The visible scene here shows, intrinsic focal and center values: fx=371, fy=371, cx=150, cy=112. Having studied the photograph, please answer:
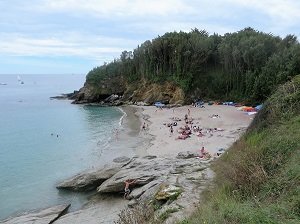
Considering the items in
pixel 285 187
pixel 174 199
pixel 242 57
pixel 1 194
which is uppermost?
pixel 242 57

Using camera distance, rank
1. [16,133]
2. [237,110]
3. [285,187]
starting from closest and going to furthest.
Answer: [285,187] → [16,133] → [237,110]

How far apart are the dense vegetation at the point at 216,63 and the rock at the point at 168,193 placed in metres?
43.3

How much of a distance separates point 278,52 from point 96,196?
47.3 metres

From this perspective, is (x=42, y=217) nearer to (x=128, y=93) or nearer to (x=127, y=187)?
(x=127, y=187)

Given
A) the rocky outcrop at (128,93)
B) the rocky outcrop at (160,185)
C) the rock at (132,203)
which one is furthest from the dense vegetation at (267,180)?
the rocky outcrop at (128,93)

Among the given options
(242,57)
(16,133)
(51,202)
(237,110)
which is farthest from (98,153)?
(242,57)

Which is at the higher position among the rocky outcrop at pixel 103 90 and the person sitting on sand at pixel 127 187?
the rocky outcrop at pixel 103 90

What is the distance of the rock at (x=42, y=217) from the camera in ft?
62.0

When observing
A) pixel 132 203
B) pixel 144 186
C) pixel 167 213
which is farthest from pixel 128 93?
pixel 167 213

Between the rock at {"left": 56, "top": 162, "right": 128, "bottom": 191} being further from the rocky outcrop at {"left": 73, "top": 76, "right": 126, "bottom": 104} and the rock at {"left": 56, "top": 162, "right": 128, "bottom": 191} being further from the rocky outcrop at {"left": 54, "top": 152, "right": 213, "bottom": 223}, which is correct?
the rocky outcrop at {"left": 73, "top": 76, "right": 126, "bottom": 104}

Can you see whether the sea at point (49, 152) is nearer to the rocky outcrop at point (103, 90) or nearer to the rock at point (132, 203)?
the rock at point (132, 203)

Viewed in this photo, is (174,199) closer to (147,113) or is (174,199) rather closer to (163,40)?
(147,113)

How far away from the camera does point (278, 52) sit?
6006 cm

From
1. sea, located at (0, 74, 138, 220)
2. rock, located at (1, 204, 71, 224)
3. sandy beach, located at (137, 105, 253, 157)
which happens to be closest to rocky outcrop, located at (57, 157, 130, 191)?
sea, located at (0, 74, 138, 220)
